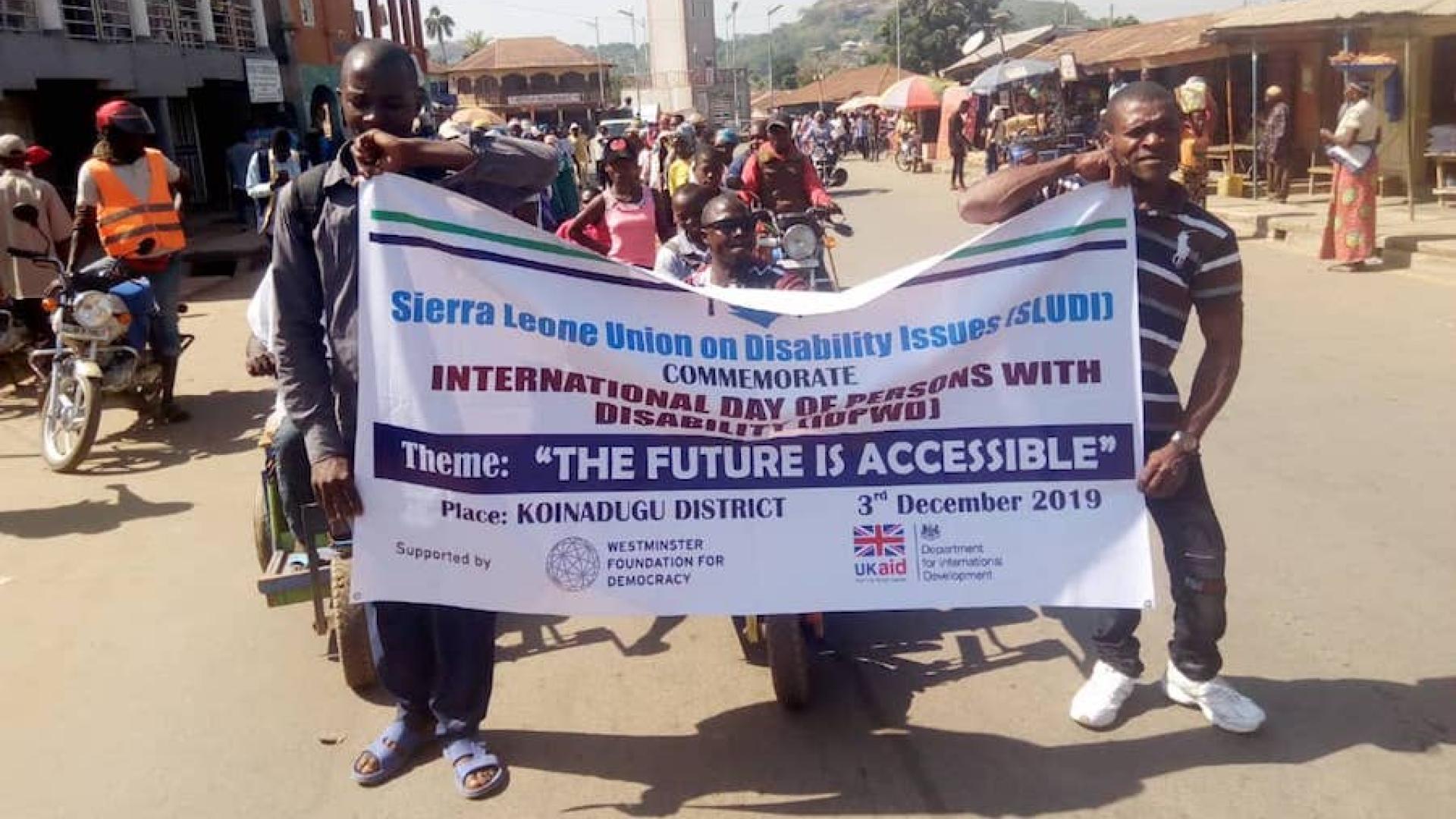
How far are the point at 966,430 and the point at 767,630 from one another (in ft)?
2.81

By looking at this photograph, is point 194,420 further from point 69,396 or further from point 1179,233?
point 1179,233

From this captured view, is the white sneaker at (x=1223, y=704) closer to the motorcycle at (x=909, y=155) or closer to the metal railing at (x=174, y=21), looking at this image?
the metal railing at (x=174, y=21)

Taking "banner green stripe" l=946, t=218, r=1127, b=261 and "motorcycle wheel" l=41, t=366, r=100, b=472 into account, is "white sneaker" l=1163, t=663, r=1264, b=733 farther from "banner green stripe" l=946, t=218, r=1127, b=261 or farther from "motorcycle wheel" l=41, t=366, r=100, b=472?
"motorcycle wheel" l=41, t=366, r=100, b=472

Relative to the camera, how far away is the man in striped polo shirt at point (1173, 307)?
10.2ft

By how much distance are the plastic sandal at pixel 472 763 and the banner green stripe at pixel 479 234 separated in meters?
1.35

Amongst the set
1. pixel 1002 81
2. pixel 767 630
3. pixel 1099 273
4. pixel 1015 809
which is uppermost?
pixel 1002 81

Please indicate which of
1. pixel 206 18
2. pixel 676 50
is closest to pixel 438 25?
pixel 676 50

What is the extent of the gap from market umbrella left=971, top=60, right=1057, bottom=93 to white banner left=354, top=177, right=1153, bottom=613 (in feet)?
65.9

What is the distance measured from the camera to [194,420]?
25.7ft

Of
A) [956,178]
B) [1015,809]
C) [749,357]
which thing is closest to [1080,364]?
[749,357]

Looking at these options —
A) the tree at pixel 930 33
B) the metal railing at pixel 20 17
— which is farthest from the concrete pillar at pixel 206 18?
the tree at pixel 930 33

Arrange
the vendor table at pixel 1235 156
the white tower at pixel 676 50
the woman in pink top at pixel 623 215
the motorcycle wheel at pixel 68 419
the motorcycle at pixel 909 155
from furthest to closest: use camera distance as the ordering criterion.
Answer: the white tower at pixel 676 50 → the motorcycle at pixel 909 155 → the vendor table at pixel 1235 156 → the woman in pink top at pixel 623 215 → the motorcycle wheel at pixel 68 419

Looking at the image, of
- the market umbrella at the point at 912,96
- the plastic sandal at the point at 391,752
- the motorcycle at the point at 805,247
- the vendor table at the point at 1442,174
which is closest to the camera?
the plastic sandal at the point at 391,752

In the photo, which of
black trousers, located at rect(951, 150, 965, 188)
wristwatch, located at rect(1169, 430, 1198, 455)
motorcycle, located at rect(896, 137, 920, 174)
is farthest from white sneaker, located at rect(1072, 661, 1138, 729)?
motorcycle, located at rect(896, 137, 920, 174)
